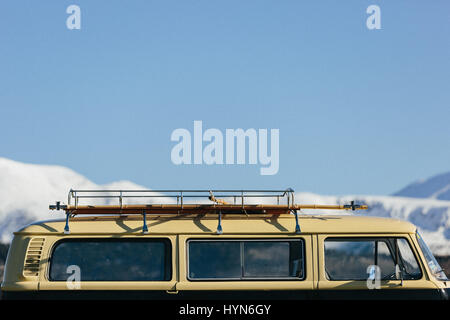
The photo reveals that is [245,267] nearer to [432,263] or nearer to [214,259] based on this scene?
[214,259]

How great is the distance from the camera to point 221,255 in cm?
1348

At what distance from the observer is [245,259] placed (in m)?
13.5

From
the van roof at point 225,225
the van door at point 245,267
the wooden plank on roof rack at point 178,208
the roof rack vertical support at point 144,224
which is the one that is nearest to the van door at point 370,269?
the van roof at point 225,225

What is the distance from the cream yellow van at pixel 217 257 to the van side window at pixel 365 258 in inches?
0.6

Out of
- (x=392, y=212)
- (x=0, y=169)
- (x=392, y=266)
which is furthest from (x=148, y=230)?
(x=392, y=212)

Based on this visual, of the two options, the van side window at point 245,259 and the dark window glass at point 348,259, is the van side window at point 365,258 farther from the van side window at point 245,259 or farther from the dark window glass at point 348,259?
the van side window at point 245,259

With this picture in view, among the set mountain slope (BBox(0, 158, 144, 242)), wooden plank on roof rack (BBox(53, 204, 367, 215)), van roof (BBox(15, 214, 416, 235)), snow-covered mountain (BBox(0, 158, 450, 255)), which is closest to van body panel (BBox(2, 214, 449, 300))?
van roof (BBox(15, 214, 416, 235))

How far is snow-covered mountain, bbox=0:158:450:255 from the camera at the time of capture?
87.1 metres

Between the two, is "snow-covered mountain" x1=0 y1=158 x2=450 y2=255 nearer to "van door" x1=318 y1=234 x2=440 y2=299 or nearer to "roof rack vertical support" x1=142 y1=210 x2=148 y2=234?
"van door" x1=318 y1=234 x2=440 y2=299

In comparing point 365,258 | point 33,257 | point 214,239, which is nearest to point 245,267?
point 214,239

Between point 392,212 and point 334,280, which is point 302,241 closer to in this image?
point 334,280

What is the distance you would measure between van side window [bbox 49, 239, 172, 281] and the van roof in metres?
0.17
